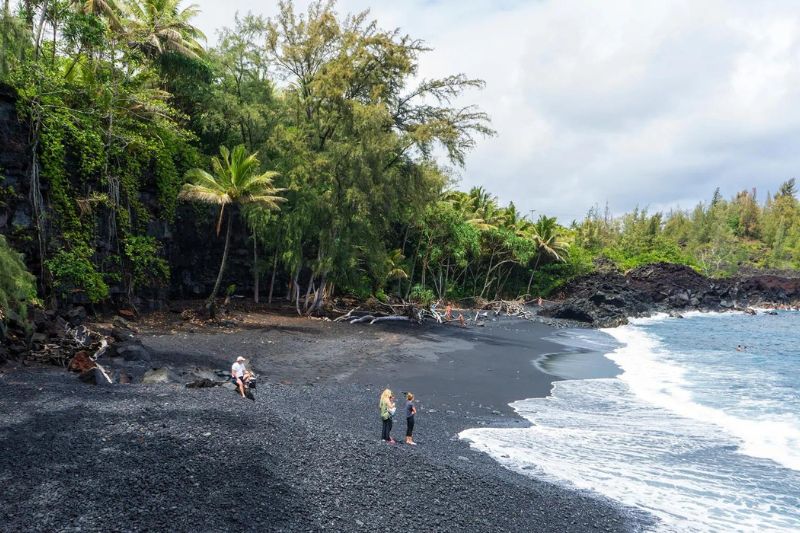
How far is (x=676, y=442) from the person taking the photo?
1084 centimetres

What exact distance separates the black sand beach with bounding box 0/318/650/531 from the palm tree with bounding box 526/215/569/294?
3714 centimetres

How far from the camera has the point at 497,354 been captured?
20.5 metres

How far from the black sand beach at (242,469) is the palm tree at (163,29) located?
58.3ft

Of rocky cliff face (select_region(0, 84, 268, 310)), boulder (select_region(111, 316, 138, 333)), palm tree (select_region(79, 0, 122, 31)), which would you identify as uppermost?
palm tree (select_region(79, 0, 122, 31))

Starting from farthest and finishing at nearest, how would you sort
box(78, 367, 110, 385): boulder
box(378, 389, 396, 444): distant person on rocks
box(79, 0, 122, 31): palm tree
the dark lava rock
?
box(79, 0, 122, 31): palm tree, the dark lava rock, box(78, 367, 110, 385): boulder, box(378, 389, 396, 444): distant person on rocks

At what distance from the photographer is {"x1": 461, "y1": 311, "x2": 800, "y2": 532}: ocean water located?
7996 millimetres

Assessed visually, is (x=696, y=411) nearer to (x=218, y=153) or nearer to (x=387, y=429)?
(x=387, y=429)

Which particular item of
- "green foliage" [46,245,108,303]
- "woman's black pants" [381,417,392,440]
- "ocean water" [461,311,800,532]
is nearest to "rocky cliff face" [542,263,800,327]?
"ocean water" [461,311,800,532]

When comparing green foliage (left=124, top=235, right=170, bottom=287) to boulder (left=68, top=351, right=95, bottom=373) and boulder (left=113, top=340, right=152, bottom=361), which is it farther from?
boulder (left=68, top=351, right=95, bottom=373)

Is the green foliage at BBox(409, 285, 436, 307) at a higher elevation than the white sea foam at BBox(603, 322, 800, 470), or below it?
higher

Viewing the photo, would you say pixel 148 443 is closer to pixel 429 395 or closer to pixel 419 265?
pixel 429 395

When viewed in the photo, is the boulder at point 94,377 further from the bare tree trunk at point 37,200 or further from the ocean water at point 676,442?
the ocean water at point 676,442

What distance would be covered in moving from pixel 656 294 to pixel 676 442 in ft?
147

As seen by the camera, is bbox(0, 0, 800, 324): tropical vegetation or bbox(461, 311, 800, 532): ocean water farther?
bbox(0, 0, 800, 324): tropical vegetation
